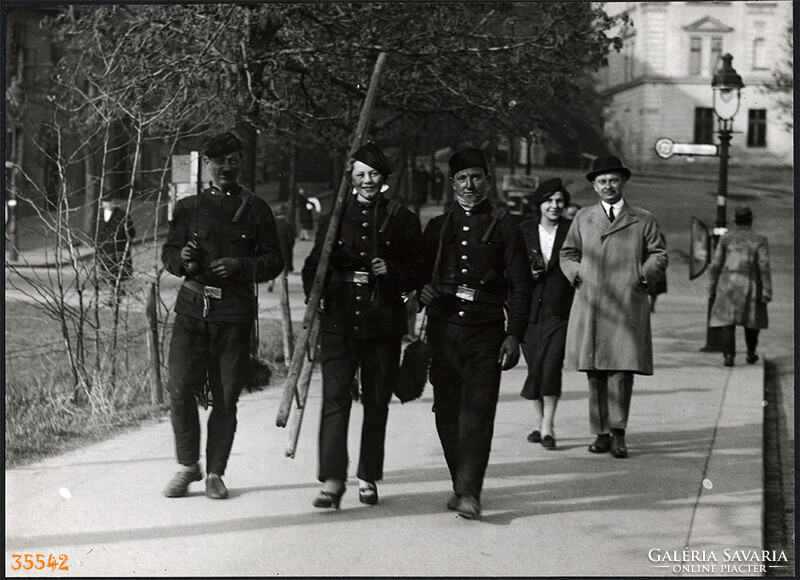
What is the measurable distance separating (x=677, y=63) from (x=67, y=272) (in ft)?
20.0

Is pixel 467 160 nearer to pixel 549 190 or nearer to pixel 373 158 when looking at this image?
pixel 373 158

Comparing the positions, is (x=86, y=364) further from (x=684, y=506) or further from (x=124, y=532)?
(x=684, y=506)

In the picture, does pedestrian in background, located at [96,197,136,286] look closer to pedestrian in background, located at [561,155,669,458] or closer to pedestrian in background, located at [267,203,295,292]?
pedestrian in background, located at [561,155,669,458]

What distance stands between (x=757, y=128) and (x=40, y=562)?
309 inches

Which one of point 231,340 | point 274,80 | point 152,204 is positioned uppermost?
point 274,80

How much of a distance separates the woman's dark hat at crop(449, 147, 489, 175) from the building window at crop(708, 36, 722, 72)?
3155 mm

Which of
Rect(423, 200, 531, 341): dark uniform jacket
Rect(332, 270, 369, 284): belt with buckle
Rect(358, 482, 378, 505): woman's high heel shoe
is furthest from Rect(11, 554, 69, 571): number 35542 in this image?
Rect(423, 200, 531, 341): dark uniform jacket

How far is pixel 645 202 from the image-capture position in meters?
11.4

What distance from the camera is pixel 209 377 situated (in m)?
7.12

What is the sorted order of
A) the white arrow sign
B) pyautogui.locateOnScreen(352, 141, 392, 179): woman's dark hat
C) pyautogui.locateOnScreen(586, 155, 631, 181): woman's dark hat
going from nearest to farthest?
1. pyautogui.locateOnScreen(352, 141, 392, 179): woman's dark hat
2. pyautogui.locateOnScreen(586, 155, 631, 181): woman's dark hat
3. the white arrow sign

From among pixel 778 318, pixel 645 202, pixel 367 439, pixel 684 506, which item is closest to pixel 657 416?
pixel 645 202

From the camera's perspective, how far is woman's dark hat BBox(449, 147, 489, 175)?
691 cm

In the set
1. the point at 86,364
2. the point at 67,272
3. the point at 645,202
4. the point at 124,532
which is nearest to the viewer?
the point at 124,532

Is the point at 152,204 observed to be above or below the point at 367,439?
above
